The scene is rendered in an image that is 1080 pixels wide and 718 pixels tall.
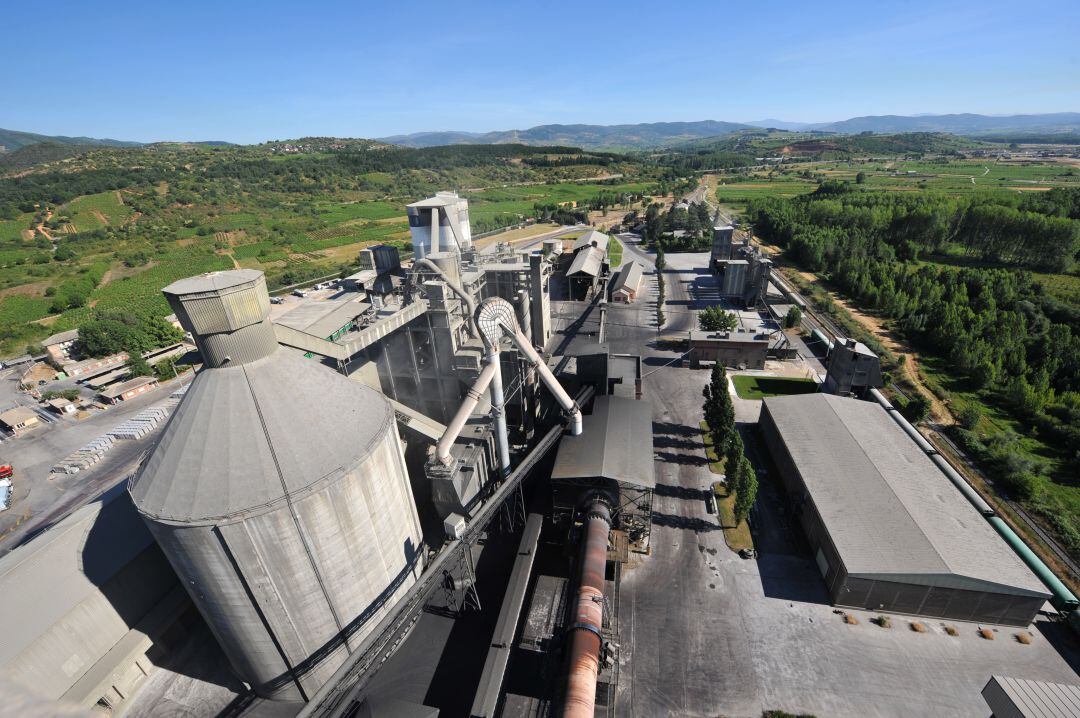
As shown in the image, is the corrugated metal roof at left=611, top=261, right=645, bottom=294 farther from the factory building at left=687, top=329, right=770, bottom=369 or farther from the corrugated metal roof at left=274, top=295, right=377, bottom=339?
the corrugated metal roof at left=274, top=295, right=377, bottom=339

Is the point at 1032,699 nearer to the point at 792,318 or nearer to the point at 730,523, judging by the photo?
the point at 730,523

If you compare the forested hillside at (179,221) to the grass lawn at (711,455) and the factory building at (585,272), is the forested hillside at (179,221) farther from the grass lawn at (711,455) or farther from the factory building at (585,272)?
the grass lawn at (711,455)

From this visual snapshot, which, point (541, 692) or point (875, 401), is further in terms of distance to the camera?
point (875, 401)

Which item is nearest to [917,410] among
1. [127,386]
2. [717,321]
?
[717,321]

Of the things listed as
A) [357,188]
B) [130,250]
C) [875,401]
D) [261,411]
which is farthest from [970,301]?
[357,188]

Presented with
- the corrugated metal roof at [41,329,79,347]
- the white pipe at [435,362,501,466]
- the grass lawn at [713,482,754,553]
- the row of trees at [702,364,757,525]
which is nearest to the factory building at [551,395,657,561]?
the grass lawn at [713,482,754,553]

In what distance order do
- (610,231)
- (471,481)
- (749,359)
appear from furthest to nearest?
(610,231)
(749,359)
(471,481)

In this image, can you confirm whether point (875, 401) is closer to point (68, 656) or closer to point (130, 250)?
point (68, 656)
